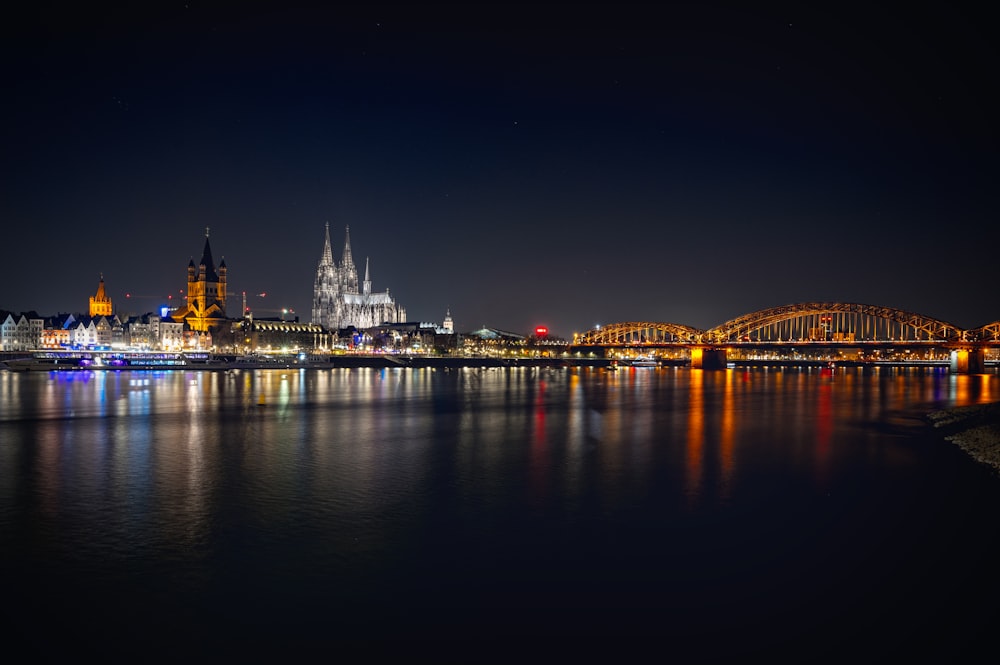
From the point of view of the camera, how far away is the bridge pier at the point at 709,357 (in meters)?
126

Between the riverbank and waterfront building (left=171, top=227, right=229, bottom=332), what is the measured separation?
142 metres

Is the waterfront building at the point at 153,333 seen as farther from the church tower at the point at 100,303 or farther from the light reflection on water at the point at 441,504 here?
the light reflection on water at the point at 441,504

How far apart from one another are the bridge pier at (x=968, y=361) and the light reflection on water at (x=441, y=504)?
78.7 m

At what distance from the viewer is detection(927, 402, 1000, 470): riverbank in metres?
26.8

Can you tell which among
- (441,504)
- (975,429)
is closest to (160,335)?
(441,504)

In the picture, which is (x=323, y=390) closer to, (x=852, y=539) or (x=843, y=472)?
(x=843, y=472)

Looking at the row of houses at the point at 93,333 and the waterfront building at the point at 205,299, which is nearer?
the row of houses at the point at 93,333

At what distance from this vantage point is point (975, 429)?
3231 centimetres

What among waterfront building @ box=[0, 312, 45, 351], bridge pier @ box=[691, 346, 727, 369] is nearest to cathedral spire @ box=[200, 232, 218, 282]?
waterfront building @ box=[0, 312, 45, 351]

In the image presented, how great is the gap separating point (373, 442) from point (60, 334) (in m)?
123

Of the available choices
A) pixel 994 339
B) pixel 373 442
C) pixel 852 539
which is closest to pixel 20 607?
pixel 852 539

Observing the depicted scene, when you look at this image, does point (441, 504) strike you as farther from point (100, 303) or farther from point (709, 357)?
point (100, 303)

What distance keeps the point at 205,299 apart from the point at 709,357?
101 meters

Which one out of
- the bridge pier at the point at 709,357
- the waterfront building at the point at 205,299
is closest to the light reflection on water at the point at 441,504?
the bridge pier at the point at 709,357
